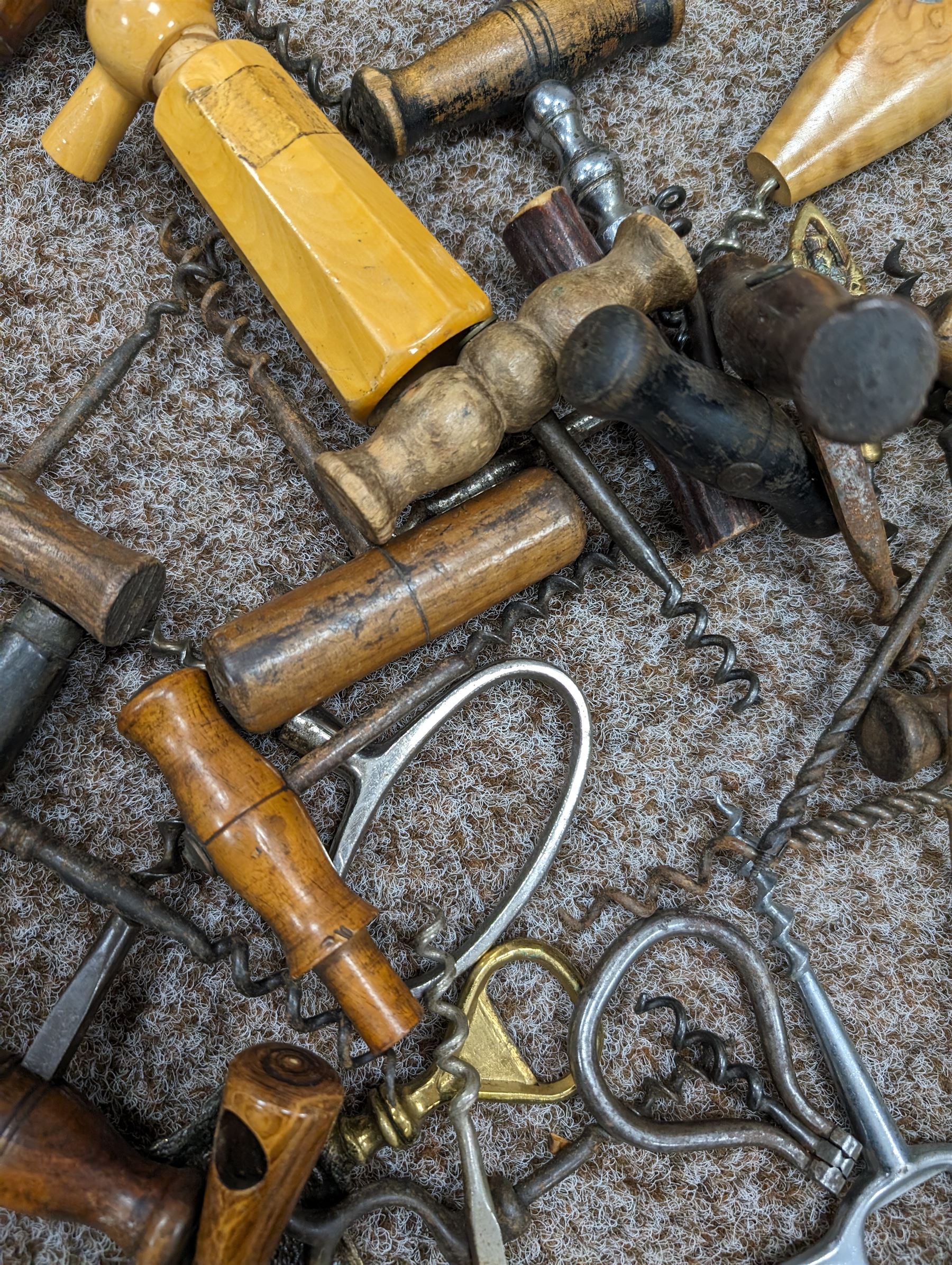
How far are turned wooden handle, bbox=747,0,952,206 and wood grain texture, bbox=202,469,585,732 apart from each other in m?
0.71

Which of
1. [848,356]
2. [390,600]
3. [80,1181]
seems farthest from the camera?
[390,600]

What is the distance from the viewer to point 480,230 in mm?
1507

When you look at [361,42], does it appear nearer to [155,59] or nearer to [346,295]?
[155,59]

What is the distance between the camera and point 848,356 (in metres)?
1.00

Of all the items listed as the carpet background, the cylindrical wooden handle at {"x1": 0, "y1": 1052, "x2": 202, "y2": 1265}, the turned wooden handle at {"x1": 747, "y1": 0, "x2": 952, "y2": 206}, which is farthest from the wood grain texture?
the turned wooden handle at {"x1": 747, "y1": 0, "x2": 952, "y2": 206}

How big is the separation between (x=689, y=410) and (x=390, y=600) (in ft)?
1.61

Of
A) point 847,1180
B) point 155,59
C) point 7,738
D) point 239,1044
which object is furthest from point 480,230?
point 847,1180

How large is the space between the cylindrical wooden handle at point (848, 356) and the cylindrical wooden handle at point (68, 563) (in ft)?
3.02

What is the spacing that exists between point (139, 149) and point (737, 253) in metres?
1.02

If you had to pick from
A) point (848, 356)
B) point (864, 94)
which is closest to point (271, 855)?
point (848, 356)

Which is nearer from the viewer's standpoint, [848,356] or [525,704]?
[848,356]

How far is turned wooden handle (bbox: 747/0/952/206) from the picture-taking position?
141cm

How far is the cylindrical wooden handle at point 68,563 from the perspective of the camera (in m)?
1.22

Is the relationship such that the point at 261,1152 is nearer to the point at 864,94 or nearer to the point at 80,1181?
the point at 80,1181
